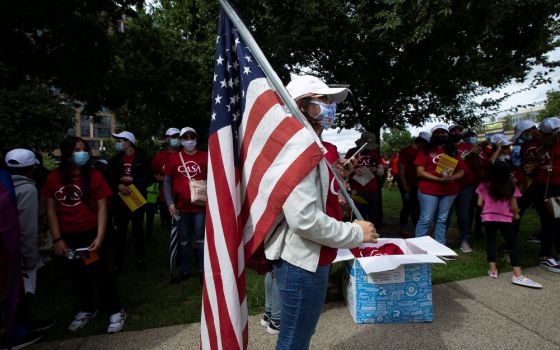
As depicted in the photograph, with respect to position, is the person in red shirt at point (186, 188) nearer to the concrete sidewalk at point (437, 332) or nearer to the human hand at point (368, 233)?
the concrete sidewalk at point (437, 332)

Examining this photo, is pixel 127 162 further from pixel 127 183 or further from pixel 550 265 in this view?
pixel 550 265

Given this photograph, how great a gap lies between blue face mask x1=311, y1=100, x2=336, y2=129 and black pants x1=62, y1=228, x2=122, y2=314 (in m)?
2.86

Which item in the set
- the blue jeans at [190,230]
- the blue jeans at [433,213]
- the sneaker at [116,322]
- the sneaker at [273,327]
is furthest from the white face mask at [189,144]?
the blue jeans at [433,213]

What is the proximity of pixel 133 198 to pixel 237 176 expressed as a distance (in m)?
3.47

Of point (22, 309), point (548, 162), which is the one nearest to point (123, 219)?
point (22, 309)

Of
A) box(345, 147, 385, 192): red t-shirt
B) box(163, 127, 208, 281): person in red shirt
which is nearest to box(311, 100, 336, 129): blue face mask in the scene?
box(163, 127, 208, 281): person in red shirt

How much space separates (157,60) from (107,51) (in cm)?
110

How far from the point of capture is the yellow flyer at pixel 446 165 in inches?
198

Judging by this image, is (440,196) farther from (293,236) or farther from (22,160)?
(22,160)

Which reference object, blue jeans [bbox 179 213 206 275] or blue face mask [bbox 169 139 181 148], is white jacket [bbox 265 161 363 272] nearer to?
blue jeans [bbox 179 213 206 275]

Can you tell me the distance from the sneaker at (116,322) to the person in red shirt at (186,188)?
4.41 ft

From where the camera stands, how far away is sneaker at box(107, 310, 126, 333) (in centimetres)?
353

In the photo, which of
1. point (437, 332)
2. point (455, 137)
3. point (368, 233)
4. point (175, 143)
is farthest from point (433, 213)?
point (175, 143)

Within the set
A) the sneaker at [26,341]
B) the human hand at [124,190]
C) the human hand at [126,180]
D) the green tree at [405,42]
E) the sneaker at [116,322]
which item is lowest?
the sneaker at [26,341]
